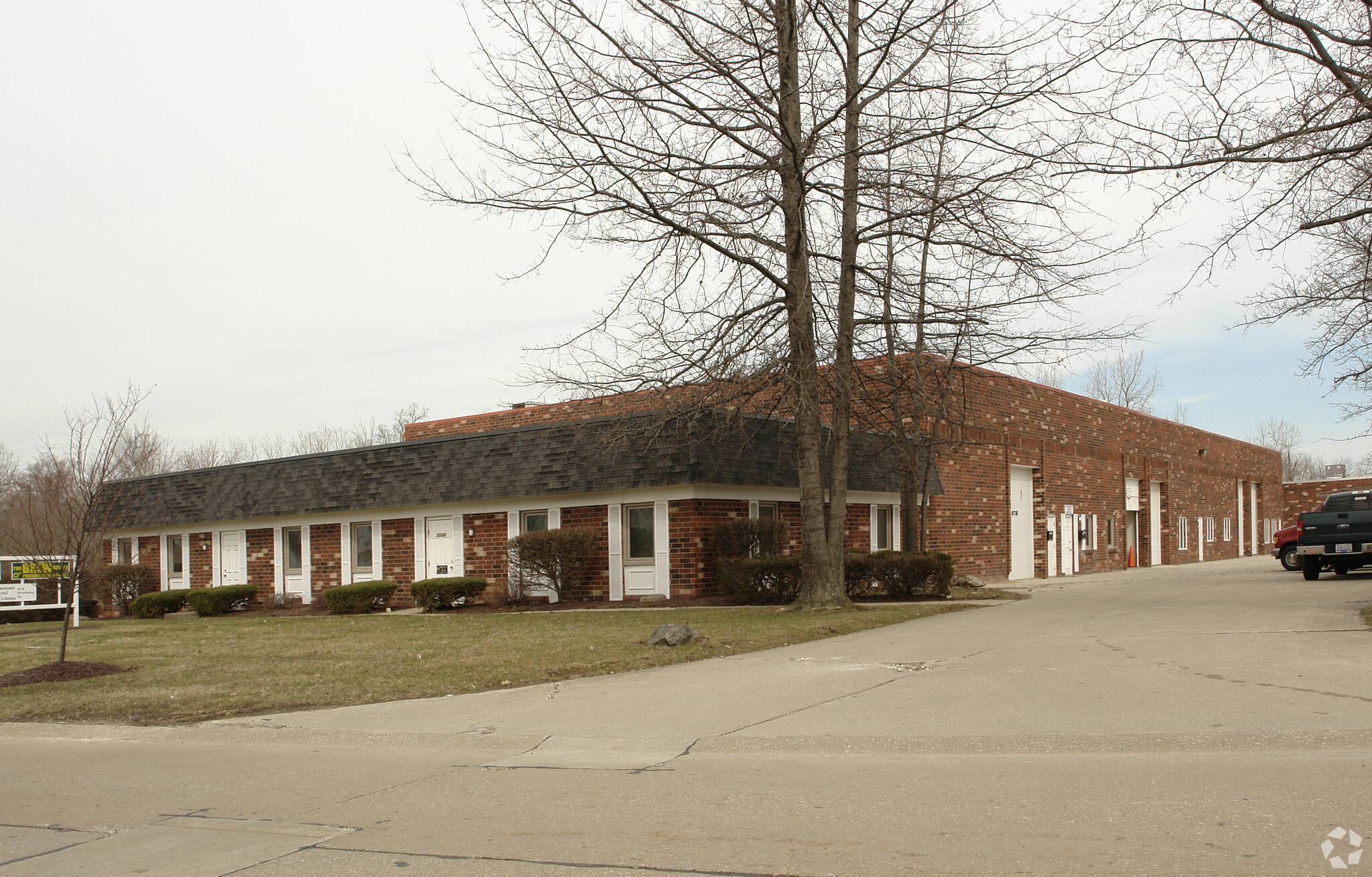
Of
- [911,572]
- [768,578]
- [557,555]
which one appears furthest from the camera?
[557,555]

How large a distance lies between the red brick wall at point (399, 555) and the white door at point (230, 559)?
5.72 m

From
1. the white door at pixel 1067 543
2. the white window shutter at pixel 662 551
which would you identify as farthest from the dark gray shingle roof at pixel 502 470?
the white door at pixel 1067 543

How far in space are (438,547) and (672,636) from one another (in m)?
14.2

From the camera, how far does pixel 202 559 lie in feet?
102

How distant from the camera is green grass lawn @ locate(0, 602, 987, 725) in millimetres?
10656

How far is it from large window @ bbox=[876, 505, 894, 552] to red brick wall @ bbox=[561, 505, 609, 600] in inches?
323

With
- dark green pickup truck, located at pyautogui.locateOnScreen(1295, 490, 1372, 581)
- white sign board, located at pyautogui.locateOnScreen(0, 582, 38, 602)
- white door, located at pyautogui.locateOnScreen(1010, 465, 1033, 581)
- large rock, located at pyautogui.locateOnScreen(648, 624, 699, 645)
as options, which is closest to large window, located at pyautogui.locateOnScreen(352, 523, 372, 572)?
white sign board, located at pyautogui.locateOnScreen(0, 582, 38, 602)

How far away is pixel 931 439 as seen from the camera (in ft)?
75.7

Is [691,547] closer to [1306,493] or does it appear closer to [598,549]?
[598,549]

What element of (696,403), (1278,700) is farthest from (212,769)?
(696,403)

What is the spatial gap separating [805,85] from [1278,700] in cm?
1270

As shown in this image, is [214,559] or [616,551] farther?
[214,559]

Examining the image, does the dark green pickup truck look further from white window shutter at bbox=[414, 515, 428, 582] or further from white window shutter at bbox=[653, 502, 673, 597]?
white window shutter at bbox=[414, 515, 428, 582]

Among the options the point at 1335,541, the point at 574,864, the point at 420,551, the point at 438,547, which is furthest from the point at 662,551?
the point at 574,864
